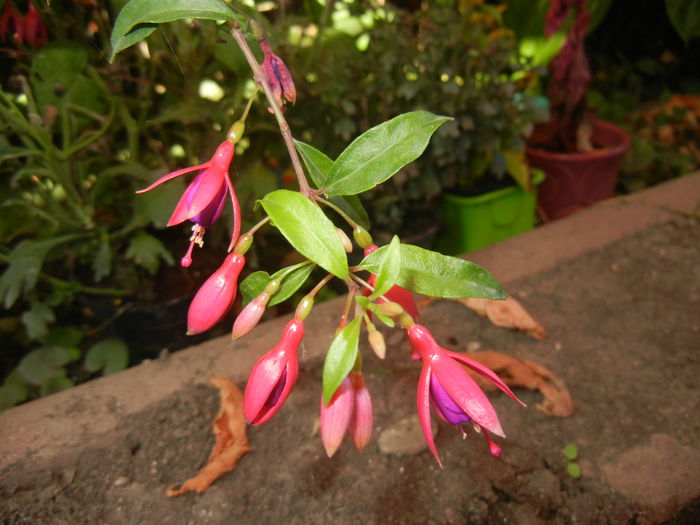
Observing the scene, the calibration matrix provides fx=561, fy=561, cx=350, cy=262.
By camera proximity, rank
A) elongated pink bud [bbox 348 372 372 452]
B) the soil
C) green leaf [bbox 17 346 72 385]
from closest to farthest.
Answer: elongated pink bud [bbox 348 372 372 452] → the soil → green leaf [bbox 17 346 72 385]

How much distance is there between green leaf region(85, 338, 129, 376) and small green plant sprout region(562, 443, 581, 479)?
83 cm

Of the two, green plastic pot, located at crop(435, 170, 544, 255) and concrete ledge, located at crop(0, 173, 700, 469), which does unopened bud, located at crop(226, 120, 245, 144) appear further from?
green plastic pot, located at crop(435, 170, 544, 255)

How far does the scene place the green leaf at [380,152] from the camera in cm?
49

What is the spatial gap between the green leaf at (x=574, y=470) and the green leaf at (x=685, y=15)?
62.5 inches

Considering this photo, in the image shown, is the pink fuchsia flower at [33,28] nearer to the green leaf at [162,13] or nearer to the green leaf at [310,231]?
the green leaf at [162,13]

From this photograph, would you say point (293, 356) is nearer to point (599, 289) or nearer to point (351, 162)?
point (351, 162)

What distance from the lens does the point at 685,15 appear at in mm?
1793

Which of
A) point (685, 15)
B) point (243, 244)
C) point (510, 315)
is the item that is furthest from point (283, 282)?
point (685, 15)

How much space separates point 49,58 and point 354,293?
0.85 metres

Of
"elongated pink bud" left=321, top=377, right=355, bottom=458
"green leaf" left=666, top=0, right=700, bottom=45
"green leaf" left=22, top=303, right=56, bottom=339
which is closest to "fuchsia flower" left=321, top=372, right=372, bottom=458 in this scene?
"elongated pink bud" left=321, top=377, right=355, bottom=458

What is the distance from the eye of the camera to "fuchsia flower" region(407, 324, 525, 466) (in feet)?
1.43

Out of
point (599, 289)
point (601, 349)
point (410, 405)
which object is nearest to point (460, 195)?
point (599, 289)

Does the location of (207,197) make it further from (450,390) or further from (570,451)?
(570,451)

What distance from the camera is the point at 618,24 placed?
7.85ft
